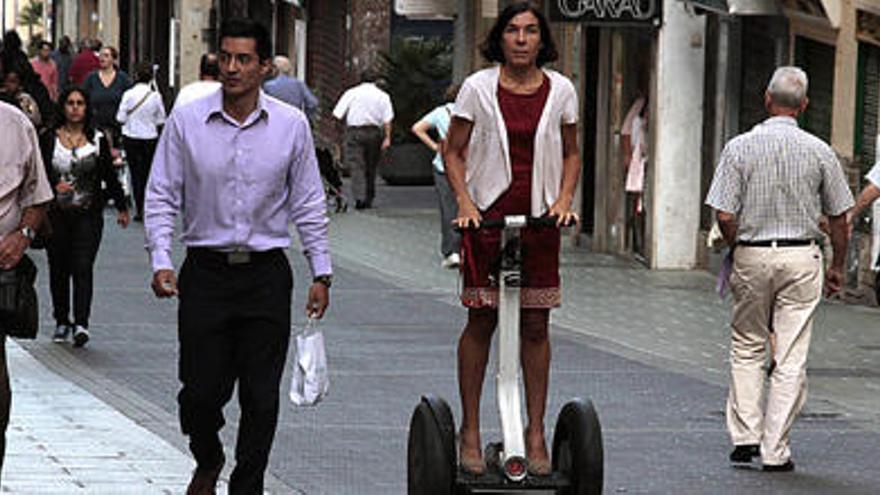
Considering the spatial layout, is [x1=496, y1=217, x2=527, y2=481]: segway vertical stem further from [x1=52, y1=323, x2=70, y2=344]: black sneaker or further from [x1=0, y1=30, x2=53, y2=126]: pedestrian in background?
[x1=0, y1=30, x2=53, y2=126]: pedestrian in background

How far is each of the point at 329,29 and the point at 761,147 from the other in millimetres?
35077

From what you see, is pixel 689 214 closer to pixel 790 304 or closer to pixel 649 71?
pixel 649 71

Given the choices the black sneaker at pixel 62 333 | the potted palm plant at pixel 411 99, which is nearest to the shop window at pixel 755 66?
the black sneaker at pixel 62 333

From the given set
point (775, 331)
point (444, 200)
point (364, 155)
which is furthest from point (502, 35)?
point (364, 155)

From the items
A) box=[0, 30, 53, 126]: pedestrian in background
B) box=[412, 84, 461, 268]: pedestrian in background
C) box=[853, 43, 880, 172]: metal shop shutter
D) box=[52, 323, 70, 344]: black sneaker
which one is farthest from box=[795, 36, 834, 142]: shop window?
box=[52, 323, 70, 344]: black sneaker

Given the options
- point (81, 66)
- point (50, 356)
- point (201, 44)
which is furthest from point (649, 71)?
point (201, 44)

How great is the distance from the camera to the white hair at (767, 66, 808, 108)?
12.5 meters

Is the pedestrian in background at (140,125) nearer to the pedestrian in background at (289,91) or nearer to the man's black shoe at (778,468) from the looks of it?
the pedestrian in background at (289,91)

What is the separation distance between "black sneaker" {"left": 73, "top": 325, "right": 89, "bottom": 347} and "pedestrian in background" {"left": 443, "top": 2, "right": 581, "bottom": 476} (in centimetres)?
789

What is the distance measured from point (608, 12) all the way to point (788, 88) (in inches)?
543

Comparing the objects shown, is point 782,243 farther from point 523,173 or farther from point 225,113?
point 225,113

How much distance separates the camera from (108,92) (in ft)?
108

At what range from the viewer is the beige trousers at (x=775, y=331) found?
12.5 meters

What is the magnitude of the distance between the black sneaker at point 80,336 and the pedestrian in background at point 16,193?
284 inches
